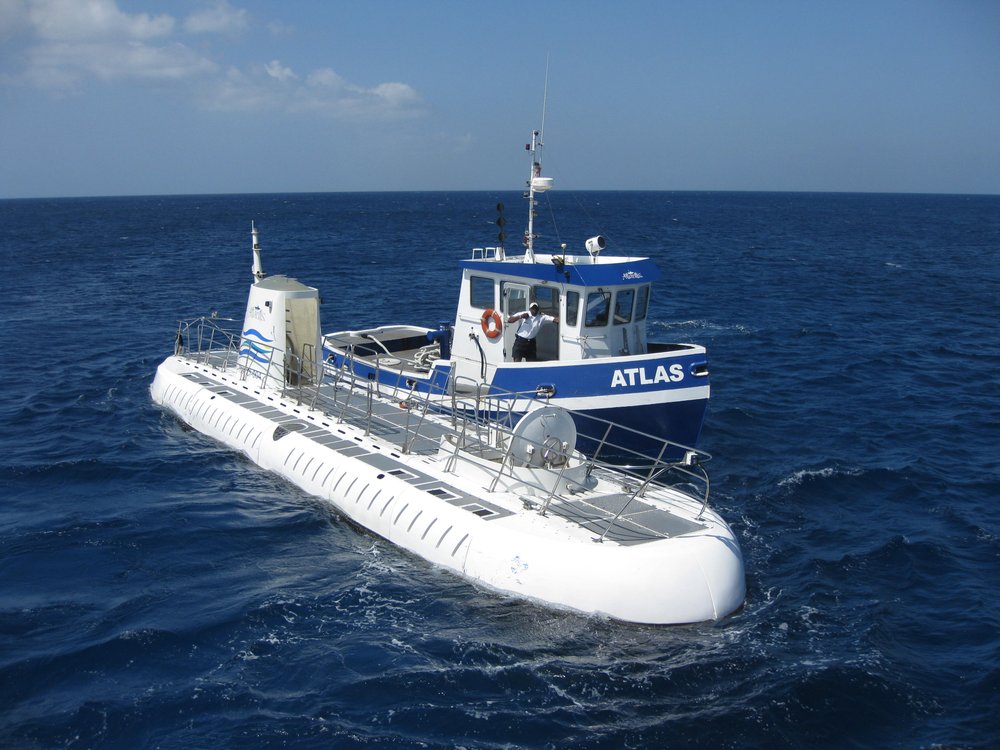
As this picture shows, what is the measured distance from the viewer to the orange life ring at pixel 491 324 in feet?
78.3

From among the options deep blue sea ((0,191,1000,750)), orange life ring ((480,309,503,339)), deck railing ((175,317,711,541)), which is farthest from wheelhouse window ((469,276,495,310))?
deep blue sea ((0,191,1000,750))

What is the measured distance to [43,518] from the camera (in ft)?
62.8

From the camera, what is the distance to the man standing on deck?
22.9m

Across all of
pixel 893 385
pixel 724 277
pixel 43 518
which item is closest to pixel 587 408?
pixel 43 518

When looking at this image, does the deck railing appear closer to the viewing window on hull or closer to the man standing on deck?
the man standing on deck

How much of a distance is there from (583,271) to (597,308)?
109 cm

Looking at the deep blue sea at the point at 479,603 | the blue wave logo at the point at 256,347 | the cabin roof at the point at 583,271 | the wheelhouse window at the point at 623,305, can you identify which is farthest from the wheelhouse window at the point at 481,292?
the deep blue sea at the point at 479,603

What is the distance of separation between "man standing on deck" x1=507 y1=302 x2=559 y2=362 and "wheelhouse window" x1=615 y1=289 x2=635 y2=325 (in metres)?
1.66

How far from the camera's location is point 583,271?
73.0ft

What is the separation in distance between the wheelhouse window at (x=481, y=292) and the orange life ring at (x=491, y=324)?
44 centimetres

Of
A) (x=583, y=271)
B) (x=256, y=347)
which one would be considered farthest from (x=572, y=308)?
(x=256, y=347)

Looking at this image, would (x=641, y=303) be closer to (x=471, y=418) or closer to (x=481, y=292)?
(x=481, y=292)

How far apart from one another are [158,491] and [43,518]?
2564 millimetres

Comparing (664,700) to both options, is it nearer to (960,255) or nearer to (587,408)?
(587,408)
